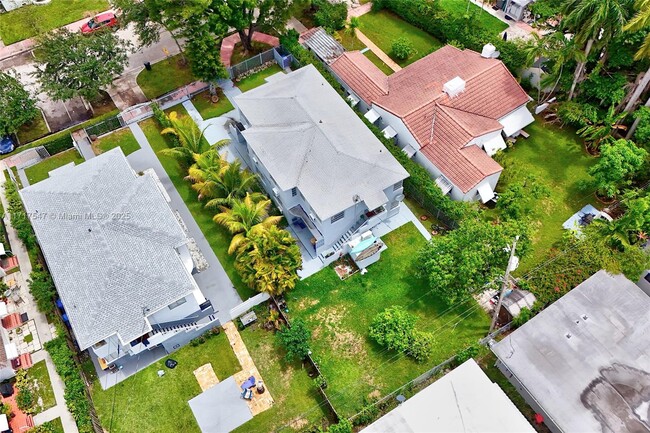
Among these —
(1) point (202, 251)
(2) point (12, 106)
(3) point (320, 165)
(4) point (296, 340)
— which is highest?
(2) point (12, 106)

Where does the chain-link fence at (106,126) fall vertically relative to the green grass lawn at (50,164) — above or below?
above

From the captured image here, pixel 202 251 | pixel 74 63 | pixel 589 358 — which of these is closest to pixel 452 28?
pixel 202 251

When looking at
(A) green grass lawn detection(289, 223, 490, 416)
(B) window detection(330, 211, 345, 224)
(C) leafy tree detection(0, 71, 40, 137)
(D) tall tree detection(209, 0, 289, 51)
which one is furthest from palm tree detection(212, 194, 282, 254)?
(C) leafy tree detection(0, 71, 40, 137)

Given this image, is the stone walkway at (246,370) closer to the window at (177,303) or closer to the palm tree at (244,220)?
the window at (177,303)

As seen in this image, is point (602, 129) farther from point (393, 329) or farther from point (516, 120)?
point (393, 329)

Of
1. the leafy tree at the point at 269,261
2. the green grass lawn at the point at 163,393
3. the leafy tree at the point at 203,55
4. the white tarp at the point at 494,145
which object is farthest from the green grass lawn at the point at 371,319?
the leafy tree at the point at 203,55

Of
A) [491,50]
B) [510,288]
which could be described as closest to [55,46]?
[491,50]

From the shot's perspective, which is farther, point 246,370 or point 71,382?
point 246,370
